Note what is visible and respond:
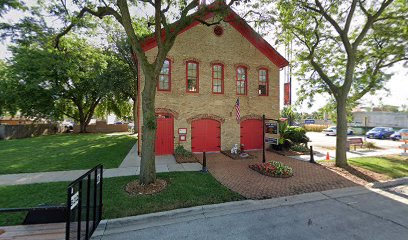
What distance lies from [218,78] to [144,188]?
373 inches

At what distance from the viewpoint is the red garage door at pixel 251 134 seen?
1445 centimetres

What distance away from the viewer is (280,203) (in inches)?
243

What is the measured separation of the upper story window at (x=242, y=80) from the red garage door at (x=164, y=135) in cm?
552

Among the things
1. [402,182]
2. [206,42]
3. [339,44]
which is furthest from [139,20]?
[402,182]

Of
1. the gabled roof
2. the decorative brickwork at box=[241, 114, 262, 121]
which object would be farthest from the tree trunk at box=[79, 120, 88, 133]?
the decorative brickwork at box=[241, 114, 262, 121]

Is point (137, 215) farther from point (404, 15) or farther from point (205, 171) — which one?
point (404, 15)

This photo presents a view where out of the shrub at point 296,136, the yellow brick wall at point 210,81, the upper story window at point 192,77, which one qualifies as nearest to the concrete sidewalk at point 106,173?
the yellow brick wall at point 210,81

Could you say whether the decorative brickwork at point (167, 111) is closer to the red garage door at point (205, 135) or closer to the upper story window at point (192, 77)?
the red garage door at point (205, 135)

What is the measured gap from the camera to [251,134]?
48.2 feet

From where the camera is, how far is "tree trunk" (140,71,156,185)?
698 centimetres

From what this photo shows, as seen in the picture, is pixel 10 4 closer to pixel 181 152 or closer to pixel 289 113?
pixel 181 152

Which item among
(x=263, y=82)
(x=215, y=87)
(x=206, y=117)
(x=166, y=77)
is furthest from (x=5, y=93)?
(x=263, y=82)

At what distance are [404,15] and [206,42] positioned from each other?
10.8 metres

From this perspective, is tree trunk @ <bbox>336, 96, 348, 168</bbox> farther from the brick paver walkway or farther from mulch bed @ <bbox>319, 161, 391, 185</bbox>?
the brick paver walkway
